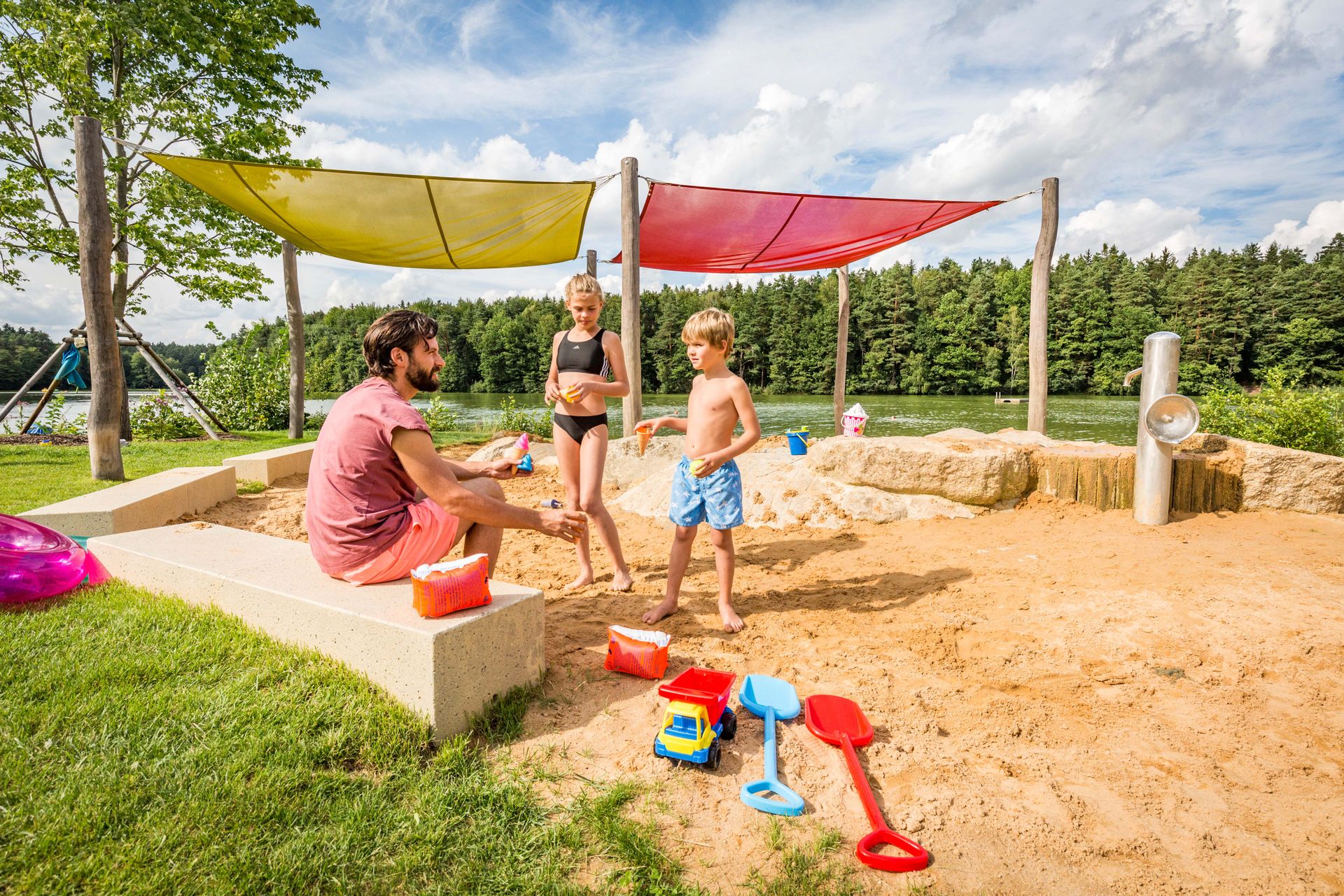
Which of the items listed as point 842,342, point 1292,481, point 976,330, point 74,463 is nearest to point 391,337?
point 1292,481

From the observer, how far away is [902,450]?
4.86m

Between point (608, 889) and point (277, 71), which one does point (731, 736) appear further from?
point (277, 71)

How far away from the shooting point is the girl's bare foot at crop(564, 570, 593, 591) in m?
3.45

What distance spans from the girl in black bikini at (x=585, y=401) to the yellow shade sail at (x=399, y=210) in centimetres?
254

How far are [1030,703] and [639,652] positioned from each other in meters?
1.40

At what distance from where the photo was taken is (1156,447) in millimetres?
4207

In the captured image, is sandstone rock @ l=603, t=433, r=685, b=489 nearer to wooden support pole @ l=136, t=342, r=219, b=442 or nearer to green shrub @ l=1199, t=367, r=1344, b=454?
green shrub @ l=1199, t=367, r=1344, b=454

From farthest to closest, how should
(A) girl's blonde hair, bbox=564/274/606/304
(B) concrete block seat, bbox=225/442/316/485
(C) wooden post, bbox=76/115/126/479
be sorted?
(B) concrete block seat, bbox=225/442/316/485 → (C) wooden post, bbox=76/115/126/479 → (A) girl's blonde hair, bbox=564/274/606/304

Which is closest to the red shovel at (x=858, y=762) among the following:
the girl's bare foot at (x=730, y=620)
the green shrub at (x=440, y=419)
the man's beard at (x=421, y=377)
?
the girl's bare foot at (x=730, y=620)

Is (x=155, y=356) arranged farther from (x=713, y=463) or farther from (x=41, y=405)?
(x=713, y=463)

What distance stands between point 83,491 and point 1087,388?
46.1m

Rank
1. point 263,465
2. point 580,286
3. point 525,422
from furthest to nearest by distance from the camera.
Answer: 1. point 525,422
2. point 263,465
3. point 580,286

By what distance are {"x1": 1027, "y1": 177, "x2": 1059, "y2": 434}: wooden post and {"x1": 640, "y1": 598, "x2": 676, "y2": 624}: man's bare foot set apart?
15.9 ft

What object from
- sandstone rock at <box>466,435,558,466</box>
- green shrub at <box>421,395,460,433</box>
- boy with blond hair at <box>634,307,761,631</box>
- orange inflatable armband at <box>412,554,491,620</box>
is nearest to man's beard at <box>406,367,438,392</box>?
orange inflatable armband at <box>412,554,491,620</box>
